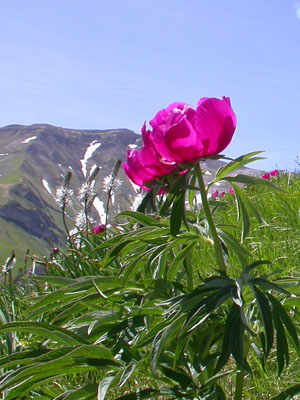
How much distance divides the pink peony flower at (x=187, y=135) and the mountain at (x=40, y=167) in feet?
251

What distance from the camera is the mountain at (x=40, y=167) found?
105500mm

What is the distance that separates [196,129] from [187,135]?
0.05 meters

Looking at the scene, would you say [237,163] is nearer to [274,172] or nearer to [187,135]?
[187,135]

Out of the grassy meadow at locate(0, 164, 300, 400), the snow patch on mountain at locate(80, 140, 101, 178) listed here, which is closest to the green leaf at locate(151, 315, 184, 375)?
the grassy meadow at locate(0, 164, 300, 400)

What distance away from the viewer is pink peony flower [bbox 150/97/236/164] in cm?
117

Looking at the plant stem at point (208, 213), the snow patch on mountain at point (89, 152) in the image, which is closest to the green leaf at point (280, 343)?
the plant stem at point (208, 213)

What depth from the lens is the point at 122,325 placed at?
4.55 ft

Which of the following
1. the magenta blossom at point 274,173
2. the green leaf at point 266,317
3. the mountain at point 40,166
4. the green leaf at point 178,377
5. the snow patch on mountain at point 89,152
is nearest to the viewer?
the green leaf at point 266,317

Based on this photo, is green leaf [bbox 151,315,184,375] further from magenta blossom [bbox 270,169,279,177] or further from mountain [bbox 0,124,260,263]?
mountain [bbox 0,124,260,263]

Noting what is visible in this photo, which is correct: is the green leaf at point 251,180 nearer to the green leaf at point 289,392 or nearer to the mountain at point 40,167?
the green leaf at point 289,392

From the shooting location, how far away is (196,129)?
1200 mm

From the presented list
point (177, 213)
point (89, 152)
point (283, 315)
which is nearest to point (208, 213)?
point (177, 213)

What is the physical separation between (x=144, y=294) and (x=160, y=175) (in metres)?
0.37

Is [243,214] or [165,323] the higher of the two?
[243,214]
